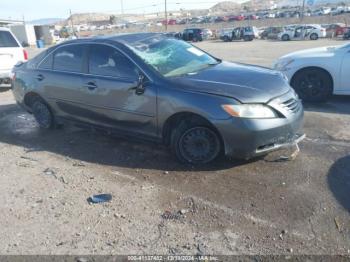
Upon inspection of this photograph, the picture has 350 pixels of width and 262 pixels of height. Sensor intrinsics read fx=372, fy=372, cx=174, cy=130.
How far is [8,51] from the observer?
35.7 ft

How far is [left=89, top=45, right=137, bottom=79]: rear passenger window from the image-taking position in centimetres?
500

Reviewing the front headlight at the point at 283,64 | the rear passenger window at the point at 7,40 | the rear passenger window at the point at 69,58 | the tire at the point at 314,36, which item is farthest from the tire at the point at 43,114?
the tire at the point at 314,36

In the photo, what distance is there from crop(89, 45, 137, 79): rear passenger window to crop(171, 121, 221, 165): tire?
0.99 meters

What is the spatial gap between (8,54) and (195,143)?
842 cm

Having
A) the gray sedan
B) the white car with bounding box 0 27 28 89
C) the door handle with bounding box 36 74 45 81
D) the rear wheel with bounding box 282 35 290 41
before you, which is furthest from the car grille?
the rear wheel with bounding box 282 35 290 41

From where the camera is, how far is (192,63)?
17.7 ft

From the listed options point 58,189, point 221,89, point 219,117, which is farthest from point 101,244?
point 221,89

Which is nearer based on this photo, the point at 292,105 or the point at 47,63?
the point at 292,105

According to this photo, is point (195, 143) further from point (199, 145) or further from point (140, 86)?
point (140, 86)

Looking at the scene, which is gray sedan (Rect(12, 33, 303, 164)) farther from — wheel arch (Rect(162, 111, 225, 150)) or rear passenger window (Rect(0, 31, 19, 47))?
rear passenger window (Rect(0, 31, 19, 47))

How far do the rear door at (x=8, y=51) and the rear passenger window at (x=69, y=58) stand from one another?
5.62m

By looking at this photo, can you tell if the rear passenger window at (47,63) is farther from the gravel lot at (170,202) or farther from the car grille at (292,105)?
the car grille at (292,105)

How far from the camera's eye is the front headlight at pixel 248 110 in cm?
421

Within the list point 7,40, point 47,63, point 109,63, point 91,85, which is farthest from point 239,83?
point 7,40
